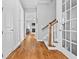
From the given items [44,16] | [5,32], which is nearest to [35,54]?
[5,32]

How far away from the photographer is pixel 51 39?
22.8ft

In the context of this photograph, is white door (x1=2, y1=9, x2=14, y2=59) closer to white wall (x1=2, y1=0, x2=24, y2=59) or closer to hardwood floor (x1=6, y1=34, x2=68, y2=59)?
white wall (x1=2, y1=0, x2=24, y2=59)

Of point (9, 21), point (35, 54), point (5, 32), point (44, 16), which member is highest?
point (44, 16)

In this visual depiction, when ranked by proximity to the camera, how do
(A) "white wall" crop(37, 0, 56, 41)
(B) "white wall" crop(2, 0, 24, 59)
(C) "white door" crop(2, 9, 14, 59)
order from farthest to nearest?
(A) "white wall" crop(37, 0, 56, 41) → (B) "white wall" crop(2, 0, 24, 59) → (C) "white door" crop(2, 9, 14, 59)

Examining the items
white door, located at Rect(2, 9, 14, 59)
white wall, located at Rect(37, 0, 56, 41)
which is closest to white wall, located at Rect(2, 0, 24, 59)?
white door, located at Rect(2, 9, 14, 59)

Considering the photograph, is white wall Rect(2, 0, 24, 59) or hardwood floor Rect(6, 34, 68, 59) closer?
white wall Rect(2, 0, 24, 59)

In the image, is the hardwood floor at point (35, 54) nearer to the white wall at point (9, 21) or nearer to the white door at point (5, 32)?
the white wall at point (9, 21)

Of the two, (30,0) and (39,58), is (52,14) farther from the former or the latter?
(39,58)

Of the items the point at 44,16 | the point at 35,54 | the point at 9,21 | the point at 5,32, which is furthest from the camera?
the point at 44,16

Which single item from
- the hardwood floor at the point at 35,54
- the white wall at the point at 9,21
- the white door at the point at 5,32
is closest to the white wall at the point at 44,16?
the hardwood floor at the point at 35,54

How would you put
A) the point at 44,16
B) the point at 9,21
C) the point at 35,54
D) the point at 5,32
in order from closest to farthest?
the point at 5,32 → the point at 9,21 → the point at 35,54 → the point at 44,16

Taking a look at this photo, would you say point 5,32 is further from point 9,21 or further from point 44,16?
point 44,16

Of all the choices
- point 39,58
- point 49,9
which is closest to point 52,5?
point 49,9

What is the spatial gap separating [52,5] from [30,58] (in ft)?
21.3
